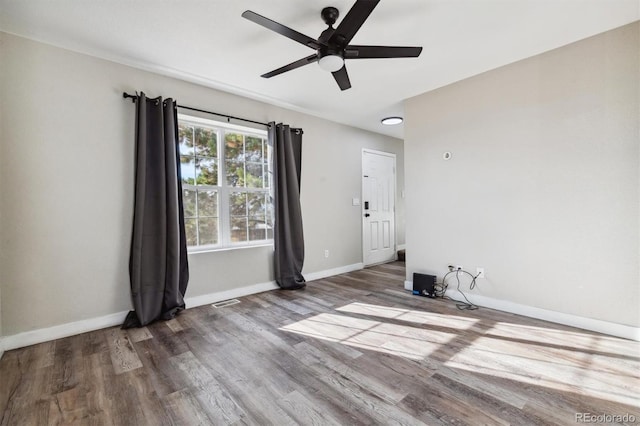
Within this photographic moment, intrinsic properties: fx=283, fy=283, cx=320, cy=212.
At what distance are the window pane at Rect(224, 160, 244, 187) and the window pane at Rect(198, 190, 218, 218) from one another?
10.2 inches

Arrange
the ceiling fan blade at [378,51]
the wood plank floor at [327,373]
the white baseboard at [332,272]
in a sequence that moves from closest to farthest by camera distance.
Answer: the wood plank floor at [327,373] → the ceiling fan blade at [378,51] → the white baseboard at [332,272]

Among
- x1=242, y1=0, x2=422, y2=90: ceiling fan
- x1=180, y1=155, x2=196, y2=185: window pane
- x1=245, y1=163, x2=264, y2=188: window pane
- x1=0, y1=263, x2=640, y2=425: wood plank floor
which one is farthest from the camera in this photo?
x1=245, y1=163, x2=264, y2=188: window pane

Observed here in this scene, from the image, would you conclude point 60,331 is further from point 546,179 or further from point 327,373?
point 546,179

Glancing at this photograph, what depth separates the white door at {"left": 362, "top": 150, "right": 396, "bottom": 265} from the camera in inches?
206

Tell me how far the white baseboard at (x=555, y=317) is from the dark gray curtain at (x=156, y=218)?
3155 millimetres

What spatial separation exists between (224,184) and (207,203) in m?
0.31

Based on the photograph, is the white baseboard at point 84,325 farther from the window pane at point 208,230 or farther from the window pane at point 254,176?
the window pane at point 254,176

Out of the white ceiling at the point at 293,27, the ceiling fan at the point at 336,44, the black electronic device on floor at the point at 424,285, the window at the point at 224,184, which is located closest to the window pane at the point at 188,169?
the window at the point at 224,184

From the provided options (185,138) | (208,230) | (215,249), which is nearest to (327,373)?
(215,249)

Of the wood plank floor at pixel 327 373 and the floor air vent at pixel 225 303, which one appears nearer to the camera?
the wood plank floor at pixel 327 373

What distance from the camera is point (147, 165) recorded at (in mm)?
2857

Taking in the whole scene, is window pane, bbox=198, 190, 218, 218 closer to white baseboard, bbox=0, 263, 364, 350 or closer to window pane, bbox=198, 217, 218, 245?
window pane, bbox=198, 217, 218, 245

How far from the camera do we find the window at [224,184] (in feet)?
10.8

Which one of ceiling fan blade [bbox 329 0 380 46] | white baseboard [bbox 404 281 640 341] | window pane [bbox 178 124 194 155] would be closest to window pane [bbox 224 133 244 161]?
window pane [bbox 178 124 194 155]
